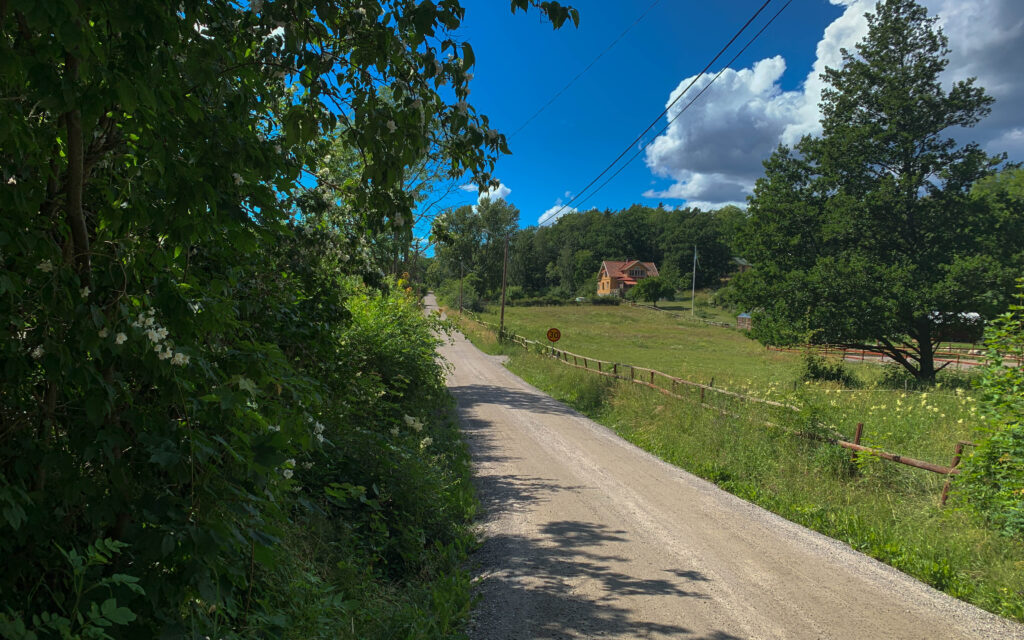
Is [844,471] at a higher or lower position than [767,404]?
lower

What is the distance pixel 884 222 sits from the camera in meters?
25.0

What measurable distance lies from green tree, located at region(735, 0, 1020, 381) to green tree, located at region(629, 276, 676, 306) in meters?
66.8

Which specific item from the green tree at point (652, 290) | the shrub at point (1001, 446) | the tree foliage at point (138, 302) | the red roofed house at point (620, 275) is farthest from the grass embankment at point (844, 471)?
the red roofed house at point (620, 275)

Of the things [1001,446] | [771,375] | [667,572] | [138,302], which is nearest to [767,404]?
[1001,446]

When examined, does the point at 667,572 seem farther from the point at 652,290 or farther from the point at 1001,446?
the point at 652,290

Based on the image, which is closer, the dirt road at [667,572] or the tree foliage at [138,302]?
the tree foliage at [138,302]

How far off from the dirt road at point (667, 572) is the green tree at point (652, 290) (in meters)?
87.4

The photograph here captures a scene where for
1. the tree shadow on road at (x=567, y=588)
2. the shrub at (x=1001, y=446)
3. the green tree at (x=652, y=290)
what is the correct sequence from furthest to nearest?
the green tree at (x=652, y=290) → the shrub at (x=1001, y=446) → the tree shadow on road at (x=567, y=588)

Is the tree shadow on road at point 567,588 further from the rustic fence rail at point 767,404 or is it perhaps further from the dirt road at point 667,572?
the rustic fence rail at point 767,404

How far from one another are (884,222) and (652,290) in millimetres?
69152

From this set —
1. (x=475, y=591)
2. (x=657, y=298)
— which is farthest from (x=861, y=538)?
(x=657, y=298)

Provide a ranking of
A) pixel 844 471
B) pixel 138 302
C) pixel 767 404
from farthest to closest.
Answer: pixel 767 404 → pixel 844 471 → pixel 138 302

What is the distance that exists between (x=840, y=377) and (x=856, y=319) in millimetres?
4211

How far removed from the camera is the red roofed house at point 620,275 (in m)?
112
